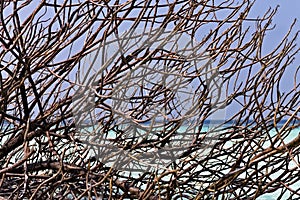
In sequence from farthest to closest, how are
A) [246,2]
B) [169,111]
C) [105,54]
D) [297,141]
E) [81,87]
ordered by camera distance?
[246,2], [169,111], [81,87], [105,54], [297,141]

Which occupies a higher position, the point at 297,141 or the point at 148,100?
the point at 148,100

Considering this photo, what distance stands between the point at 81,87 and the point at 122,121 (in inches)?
6.5

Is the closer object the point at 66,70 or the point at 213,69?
the point at 213,69

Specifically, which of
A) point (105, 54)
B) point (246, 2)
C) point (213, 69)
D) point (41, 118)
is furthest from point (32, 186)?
point (246, 2)

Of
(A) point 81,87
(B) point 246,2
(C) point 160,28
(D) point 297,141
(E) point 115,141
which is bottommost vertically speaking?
(D) point 297,141

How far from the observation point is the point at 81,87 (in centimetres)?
158

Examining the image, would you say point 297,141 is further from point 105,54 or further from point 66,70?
point 66,70

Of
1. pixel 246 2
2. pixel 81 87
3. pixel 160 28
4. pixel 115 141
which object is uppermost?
pixel 246 2

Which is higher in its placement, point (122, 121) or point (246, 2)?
point (246, 2)

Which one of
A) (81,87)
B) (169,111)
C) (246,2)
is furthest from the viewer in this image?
(246,2)

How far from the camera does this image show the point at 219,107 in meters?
1.64

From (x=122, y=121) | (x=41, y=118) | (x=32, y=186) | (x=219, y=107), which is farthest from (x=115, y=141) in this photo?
(x=32, y=186)

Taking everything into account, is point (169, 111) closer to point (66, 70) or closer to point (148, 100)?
point (148, 100)

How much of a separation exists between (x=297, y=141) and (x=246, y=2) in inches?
35.3
